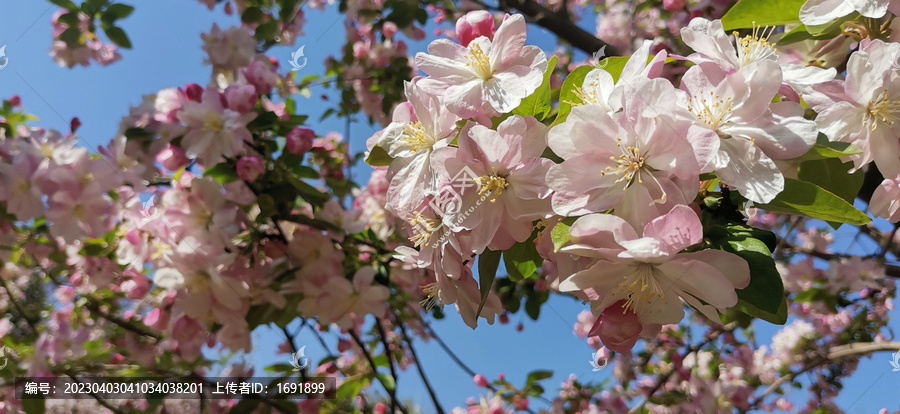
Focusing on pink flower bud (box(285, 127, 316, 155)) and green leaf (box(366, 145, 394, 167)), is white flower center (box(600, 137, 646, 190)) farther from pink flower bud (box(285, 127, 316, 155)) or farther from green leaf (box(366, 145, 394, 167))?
pink flower bud (box(285, 127, 316, 155))

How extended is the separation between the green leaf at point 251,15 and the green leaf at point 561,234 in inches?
76.8

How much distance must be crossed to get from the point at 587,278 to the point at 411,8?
179 centimetres

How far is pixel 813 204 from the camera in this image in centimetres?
47

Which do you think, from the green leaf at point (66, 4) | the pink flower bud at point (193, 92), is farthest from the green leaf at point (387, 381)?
the green leaf at point (66, 4)

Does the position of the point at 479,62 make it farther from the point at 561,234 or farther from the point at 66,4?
the point at 66,4

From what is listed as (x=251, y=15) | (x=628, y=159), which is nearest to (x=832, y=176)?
(x=628, y=159)

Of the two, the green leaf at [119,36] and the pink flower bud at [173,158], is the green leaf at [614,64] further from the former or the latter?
the green leaf at [119,36]

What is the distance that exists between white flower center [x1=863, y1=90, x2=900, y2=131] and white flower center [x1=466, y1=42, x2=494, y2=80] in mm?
421

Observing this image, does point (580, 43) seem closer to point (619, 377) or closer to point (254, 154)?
point (254, 154)

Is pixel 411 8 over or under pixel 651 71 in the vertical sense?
over

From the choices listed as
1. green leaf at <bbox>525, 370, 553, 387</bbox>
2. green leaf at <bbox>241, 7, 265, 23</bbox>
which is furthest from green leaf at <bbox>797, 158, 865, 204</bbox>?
green leaf at <bbox>241, 7, 265, 23</bbox>

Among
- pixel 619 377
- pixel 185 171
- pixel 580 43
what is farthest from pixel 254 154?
pixel 619 377

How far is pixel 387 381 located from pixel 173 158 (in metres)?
0.88

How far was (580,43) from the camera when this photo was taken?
6.19 feet
